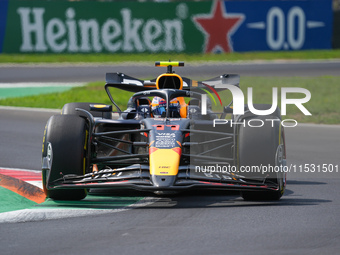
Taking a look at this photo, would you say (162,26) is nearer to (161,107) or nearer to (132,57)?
(132,57)

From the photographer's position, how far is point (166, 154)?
7.77 meters

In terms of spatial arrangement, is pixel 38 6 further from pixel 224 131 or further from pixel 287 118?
pixel 224 131

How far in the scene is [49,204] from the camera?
7910mm

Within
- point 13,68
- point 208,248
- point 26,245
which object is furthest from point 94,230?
point 13,68

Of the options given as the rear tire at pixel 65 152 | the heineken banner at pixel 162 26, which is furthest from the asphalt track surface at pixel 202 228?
the heineken banner at pixel 162 26

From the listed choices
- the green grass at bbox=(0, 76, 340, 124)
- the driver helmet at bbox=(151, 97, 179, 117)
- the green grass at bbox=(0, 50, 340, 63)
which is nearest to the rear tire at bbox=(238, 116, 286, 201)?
the driver helmet at bbox=(151, 97, 179, 117)

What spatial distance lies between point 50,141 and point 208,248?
2.69m

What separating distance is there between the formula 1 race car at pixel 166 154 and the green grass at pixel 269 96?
690 centimetres

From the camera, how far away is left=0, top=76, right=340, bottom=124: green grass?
16016 millimetres

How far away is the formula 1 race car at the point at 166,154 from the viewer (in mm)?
7645

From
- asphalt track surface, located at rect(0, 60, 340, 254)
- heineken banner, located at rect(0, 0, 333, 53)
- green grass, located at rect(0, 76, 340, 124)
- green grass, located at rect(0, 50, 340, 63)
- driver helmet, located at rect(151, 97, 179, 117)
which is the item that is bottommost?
asphalt track surface, located at rect(0, 60, 340, 254)

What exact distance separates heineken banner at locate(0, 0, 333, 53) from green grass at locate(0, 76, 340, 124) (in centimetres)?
554

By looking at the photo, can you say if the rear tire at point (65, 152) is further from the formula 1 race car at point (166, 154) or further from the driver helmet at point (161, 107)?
the driver helmet at point (161, 107)

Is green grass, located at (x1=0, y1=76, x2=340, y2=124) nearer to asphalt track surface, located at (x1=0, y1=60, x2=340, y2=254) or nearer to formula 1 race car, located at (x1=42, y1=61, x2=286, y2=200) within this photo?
asphalt track surface, located at (x1=0, y1=60, x2=340, y2=254)
